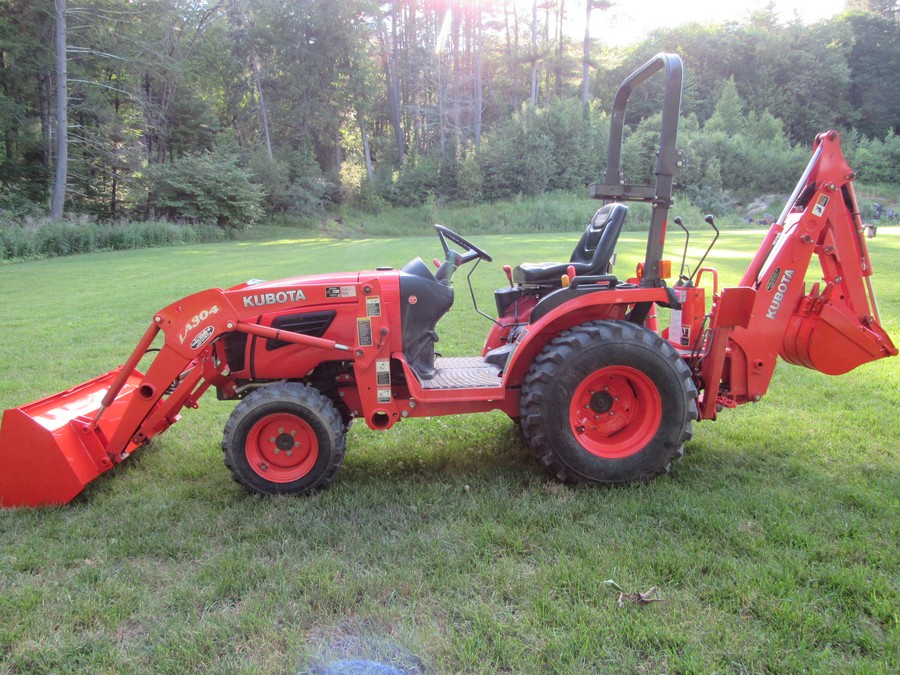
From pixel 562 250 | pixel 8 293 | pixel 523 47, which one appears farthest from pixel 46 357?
pixel 523 47

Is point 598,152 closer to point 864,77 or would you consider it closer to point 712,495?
point 864,77

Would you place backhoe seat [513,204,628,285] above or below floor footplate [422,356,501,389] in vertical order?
above

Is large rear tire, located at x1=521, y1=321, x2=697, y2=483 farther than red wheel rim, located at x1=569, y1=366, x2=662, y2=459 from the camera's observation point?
No

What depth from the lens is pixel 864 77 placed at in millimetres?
48094

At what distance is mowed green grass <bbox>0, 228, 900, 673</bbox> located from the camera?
2.07m

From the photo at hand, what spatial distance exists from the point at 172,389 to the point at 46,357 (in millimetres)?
4366

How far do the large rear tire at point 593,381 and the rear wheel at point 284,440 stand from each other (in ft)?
3.51

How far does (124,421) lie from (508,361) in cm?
213

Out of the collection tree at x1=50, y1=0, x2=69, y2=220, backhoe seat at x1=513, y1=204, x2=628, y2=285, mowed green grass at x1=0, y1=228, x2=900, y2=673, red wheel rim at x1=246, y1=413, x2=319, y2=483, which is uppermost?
tree at x1=50, y1=0, x2=69, y2=220

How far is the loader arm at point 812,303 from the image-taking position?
137 inches

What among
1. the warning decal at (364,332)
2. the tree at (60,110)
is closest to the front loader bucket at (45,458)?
the warning decal at (364,332)

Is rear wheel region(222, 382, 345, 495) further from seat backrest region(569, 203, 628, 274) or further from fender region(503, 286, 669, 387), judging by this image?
seat backrest region(569, 203, 628, 274)

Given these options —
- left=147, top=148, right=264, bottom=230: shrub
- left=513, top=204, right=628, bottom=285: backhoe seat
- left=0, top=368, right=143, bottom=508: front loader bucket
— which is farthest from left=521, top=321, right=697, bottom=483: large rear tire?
left=147, top=148, right=264, bottom=230: shrub

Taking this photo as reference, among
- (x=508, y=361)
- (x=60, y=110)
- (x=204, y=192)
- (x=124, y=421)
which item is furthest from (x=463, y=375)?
(x=204, y=192)
